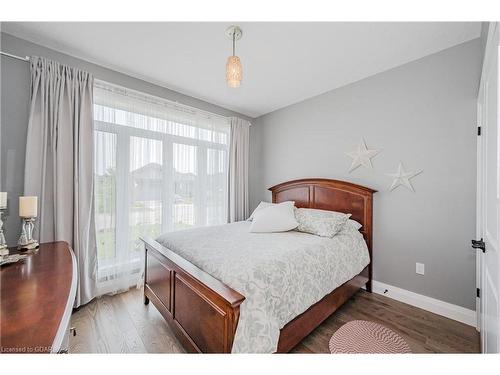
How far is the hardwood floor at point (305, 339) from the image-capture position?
62.9 inches

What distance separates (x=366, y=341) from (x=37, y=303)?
157 cm

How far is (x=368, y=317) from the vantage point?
6.50 feet

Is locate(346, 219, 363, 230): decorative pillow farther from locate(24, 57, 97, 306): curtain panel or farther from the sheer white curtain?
locate(24, 57, 97, 306): curtain panel

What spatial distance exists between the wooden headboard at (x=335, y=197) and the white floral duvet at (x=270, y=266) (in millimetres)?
243

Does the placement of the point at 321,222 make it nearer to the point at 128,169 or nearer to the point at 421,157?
the point at 421,157

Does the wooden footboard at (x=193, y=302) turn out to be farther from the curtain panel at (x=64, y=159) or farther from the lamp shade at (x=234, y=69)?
the lamp shade at (x=234, y=69)

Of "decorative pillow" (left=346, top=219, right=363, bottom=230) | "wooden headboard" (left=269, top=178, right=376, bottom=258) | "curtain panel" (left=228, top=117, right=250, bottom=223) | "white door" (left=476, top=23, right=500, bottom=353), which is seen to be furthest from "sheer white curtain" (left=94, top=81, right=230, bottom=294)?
"white door" (left=476, top=23, right=500, bottom=353)

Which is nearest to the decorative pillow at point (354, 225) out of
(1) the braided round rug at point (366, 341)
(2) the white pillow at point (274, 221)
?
(2) the white pillow at point (274, 221)

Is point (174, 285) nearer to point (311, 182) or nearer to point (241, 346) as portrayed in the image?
point (241, 346)

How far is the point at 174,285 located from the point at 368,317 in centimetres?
179

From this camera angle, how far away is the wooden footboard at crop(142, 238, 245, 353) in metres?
1.15

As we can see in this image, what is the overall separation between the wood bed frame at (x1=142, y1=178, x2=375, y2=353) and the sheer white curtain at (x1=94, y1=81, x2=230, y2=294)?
0.58 metres

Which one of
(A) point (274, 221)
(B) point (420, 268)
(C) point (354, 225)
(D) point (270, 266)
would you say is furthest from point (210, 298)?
(B) point (420, 268)

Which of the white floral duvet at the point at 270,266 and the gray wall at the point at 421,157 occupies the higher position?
the gray wall at the point at 421,157
